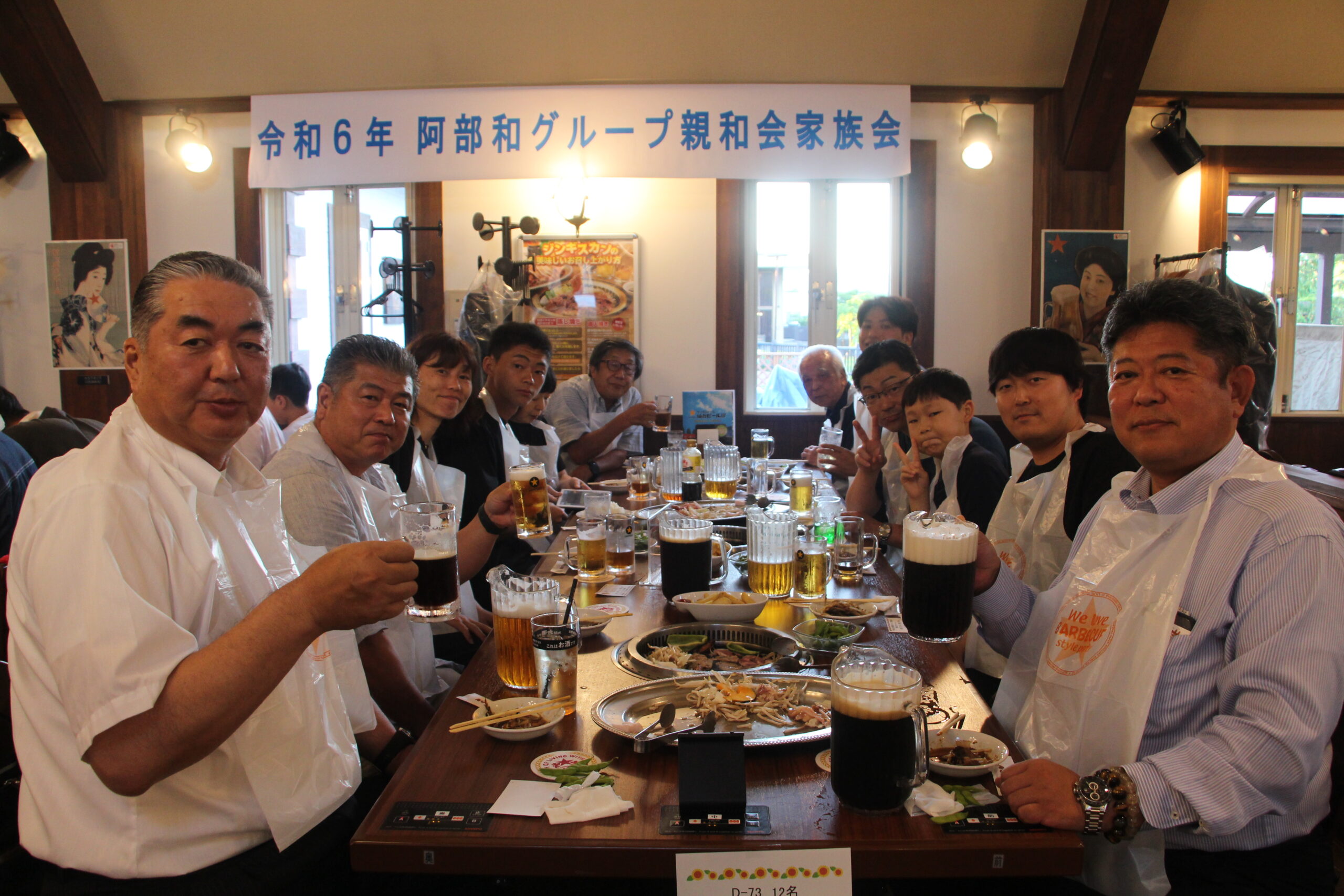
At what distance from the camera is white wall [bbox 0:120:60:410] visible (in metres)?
6.29

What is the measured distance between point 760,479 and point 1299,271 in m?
4.62

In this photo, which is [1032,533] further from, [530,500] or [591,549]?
[530,500]

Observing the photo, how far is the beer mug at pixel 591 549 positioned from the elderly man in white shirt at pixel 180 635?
3.26 feet

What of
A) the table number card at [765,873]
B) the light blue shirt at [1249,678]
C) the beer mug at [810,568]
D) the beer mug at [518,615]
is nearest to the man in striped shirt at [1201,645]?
the light blue shirt at [1249,678]

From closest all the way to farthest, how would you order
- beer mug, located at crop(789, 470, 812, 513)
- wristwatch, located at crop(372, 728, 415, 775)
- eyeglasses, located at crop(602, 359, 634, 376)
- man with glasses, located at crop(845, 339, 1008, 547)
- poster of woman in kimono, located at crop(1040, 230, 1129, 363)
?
wristwatch, located at crop(372, 728, 415, 775)
beer mug, located at crop(789, 470, 812, 513)
man with glasses, located at crop(845, 339, 1008, 547)
eyeglasses, located at crop(602, 359, 634, 376)
poster of woman in kimono, located at crop(1040, 230, 1129, 363)

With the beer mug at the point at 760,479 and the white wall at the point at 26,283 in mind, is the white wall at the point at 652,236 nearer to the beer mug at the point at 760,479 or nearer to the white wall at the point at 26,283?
the beer mug at the point at 760,479

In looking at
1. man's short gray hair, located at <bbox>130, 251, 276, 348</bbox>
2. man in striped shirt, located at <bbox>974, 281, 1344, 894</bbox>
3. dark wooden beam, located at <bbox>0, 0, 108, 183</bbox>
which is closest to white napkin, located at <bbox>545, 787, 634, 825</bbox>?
man in striped shirt, located at <bbox>974, 281, 1344, 894</bbox>

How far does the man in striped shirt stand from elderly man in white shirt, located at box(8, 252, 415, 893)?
41.6 inches

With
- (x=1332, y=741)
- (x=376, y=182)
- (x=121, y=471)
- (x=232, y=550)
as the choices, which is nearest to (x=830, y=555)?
(x=1332, y=741)

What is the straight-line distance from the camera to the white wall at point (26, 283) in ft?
20.6

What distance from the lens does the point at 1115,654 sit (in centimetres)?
142

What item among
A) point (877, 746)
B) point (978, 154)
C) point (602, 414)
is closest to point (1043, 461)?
point (877, 746)

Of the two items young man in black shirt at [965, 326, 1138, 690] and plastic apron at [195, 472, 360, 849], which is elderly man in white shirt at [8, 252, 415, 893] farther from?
young man in black shirt at [965, 326, 1138, 690]

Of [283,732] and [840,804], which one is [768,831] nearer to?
[840,804]
